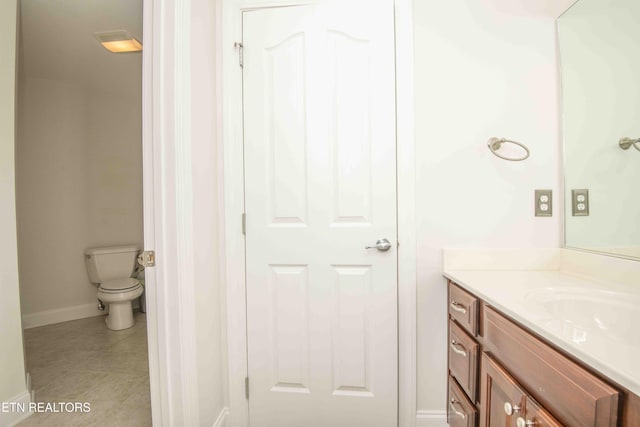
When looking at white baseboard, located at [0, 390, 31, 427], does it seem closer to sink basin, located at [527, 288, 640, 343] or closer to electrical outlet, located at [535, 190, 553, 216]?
sink basin, located at [527, 288, 640, 343]

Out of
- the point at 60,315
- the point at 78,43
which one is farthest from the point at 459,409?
the point at 60,315

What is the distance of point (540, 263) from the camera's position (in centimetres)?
125

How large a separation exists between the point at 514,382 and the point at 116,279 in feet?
11.0

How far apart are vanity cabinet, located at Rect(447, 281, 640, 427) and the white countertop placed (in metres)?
0.04

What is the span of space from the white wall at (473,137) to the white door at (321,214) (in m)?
0.16

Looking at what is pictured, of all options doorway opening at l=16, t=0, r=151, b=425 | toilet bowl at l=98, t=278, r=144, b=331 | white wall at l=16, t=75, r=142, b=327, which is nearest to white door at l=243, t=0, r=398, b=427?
doorway opening at l=16, t=0, r=151, b=425

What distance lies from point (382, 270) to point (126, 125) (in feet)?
11.0

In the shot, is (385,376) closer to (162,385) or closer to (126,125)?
(162,385)

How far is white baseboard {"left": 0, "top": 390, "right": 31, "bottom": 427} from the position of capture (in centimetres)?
139

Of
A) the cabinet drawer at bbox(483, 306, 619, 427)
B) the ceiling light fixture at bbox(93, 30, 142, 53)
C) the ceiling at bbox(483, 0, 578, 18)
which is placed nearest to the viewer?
the cabinet drawer at bbox(483, 306, 619, 427)

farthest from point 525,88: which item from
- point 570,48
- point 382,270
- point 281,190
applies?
point 281,190

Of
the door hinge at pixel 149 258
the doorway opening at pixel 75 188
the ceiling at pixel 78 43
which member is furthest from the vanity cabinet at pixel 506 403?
the ceiling at pixel 78 43

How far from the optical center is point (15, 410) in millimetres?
1438

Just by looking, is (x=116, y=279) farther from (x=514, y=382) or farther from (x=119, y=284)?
(x=514, y=382)
